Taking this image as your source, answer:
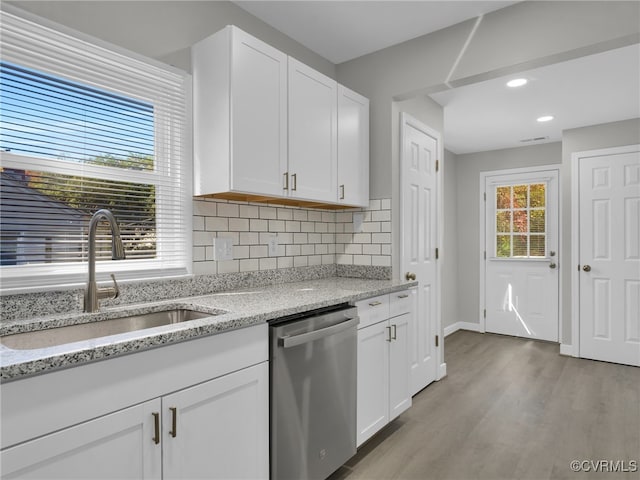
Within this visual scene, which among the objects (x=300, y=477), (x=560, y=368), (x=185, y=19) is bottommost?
(x=560, y=368)

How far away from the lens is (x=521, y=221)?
502 centimetres

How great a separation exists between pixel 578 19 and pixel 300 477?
8.75ft

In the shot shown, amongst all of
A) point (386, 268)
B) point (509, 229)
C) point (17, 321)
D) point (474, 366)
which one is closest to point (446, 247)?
point (509, 229)

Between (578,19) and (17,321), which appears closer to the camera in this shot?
(17,321)

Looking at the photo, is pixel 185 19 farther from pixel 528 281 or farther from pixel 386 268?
pixel 528 281

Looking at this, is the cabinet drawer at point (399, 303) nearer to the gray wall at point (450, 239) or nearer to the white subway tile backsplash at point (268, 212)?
the white subway tile backsplash at point (268, 212)

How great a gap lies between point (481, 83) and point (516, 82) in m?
0.27

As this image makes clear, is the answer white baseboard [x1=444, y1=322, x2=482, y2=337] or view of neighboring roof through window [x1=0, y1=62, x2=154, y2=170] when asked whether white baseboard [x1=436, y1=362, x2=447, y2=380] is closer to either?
white baseboard [x1=444, y1=322, x2=482, y2=337]

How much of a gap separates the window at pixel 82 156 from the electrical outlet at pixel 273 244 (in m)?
0.61

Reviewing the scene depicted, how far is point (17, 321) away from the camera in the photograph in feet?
4.53

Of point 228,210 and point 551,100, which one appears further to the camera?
point 551,100

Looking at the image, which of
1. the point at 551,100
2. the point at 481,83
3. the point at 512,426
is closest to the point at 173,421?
the point at 512,426

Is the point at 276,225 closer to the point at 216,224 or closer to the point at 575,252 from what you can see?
the point at 216,224

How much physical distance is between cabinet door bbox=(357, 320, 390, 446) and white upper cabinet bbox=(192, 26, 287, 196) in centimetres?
98
